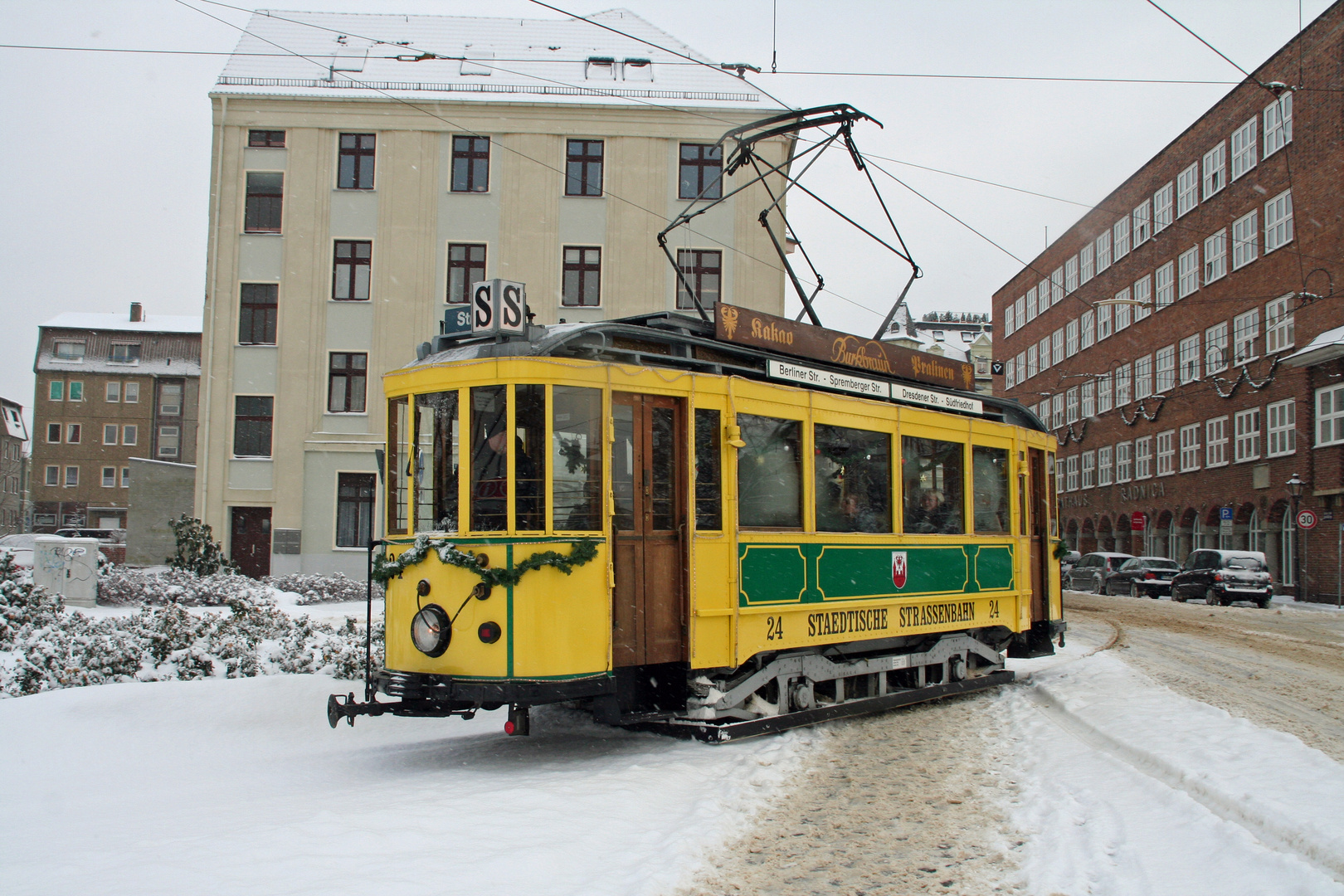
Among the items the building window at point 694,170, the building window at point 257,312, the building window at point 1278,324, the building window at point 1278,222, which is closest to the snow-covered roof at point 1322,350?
the building window at point 1278,324

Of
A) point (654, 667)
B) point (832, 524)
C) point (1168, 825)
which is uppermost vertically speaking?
point (832, 524)

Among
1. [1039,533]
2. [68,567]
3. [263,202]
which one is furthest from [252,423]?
[1039,533]

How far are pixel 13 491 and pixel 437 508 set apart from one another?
86636mm

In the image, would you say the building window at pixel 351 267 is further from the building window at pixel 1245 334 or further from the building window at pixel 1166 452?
the building window at pixel 1166 452

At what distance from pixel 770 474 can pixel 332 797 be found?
13.2 feet

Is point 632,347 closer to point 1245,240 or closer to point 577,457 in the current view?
Result: point 577,457

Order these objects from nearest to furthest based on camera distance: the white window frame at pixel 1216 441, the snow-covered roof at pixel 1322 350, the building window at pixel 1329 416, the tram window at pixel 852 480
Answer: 1. the tram window at pixel 852 480
2. the snow-covered roof at pixel 1322 350
3. the building window at pixel 1329 416
4. the white window frame at pixel 1216 441

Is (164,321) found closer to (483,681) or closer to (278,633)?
(278,633)

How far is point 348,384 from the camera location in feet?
91.3

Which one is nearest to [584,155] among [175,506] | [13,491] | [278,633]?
[175,506]

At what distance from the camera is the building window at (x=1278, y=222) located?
32906mm

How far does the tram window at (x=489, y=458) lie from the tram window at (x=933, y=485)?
4.25 metres

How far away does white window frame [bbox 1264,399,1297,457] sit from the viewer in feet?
106

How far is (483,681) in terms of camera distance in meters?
7.16
